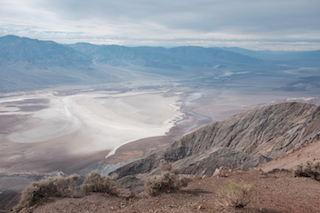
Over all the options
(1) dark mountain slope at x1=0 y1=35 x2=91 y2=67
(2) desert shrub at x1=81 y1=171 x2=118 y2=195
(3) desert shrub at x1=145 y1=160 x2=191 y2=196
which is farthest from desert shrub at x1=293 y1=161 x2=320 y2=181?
(1) dark mountain slope at x1=0 y1=35 x2=91 y2=67

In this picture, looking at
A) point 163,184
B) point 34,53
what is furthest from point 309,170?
point 34,53

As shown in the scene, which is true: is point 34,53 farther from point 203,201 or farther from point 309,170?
point 309,170

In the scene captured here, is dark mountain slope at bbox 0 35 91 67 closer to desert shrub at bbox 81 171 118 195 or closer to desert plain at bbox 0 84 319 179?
desert plain at bbox 0 84 319 179

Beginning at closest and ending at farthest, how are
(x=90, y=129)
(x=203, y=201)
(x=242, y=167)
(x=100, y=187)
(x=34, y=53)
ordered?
(x=203, y=201) → (x=100, y=187) → (x=242, y=167) → (x=90, y=129) → (x=34, y=53)

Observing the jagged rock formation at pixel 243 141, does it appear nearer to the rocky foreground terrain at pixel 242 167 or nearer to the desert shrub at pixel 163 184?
the rocky foreground terrain at pixel 242 167

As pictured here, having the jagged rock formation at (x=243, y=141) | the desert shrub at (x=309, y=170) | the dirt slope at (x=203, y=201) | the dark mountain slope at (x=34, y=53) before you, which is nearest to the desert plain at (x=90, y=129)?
the jagged rock formation at (x=243, y=141)

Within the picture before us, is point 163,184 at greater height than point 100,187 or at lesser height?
greater
